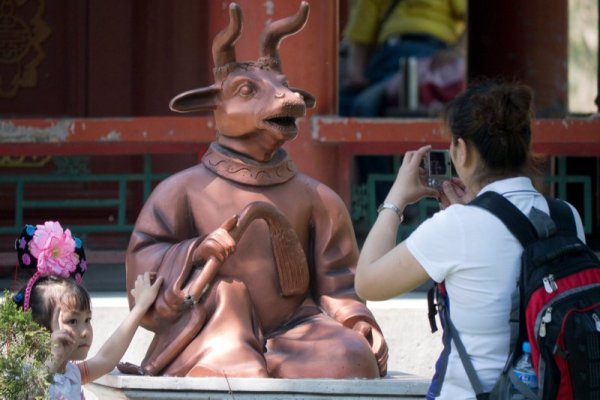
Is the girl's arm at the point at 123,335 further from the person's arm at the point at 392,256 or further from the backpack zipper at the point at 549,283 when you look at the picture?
the backpack zipper at the point at 549,283

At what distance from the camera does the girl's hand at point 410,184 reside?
3.86 meters

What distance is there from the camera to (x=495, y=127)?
3734mm

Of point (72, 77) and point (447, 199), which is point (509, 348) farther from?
point (72, 77)

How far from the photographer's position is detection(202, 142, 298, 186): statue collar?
16.5 feet

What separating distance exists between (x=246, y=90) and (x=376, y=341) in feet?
2.98

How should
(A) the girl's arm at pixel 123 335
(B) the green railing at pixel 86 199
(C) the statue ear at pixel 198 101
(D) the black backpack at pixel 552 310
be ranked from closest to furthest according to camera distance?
(D) the black backpack at pixel 552 310 → (A) the girl's arm at pixel 123 335 → (C) the statue ear at pixel 198 101 → (B) the green railing at pixel 86 199

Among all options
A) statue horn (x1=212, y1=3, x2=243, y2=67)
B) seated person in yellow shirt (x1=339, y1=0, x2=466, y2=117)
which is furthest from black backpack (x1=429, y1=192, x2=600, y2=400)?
seated person in yellow shirt (x1=339, y1=0, x2=466, y2=117)

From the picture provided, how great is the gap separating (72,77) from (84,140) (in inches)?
60.1

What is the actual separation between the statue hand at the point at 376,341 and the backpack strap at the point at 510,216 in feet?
4.58

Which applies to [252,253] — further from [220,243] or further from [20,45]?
[20,45]

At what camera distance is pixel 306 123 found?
689 centimetres

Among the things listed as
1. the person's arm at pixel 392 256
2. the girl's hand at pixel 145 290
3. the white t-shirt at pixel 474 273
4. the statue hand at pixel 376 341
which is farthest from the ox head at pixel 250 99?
the white t-shirt at pixel 474 273

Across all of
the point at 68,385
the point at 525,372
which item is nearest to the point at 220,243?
the point at 68,385

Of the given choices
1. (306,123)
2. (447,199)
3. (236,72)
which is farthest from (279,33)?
(306,123)
